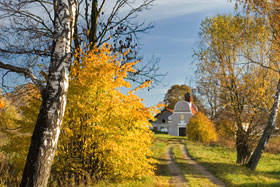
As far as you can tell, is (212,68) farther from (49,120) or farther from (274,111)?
(49,120)

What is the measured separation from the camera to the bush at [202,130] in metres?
29.0

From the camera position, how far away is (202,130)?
29.1 meters

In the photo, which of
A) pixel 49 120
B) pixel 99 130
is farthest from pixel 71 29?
pixel 99 130

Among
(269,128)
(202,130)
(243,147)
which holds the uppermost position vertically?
(202,130)

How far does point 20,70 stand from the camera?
5.14 metres

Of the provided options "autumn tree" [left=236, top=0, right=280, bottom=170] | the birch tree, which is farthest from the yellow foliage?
"autumn tree" [left=236, top=0, right=280, bottom=170]

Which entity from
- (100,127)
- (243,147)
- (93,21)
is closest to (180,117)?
(243,147)

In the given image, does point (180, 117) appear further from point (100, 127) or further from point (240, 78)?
point (100, 127)

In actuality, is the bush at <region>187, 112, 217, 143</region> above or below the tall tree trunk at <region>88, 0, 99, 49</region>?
below

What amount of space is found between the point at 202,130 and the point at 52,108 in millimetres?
26561

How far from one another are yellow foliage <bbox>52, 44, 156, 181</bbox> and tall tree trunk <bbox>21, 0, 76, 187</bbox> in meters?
2.30

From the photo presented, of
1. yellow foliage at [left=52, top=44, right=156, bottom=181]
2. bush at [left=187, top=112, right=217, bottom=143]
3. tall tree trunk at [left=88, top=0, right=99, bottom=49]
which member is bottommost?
yellow foliage at [left=52, top=44, right=156, bottom=181]

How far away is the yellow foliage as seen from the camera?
23.8 ft

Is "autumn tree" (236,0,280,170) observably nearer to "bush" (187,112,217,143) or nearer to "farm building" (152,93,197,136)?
"bush" (187,112,217,143)
